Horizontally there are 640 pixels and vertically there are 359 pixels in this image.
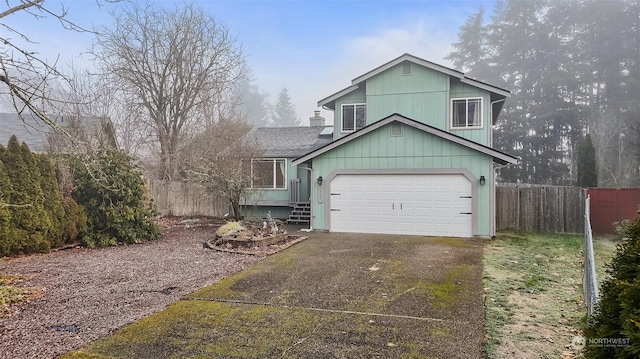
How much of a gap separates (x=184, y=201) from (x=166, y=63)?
22.7ft

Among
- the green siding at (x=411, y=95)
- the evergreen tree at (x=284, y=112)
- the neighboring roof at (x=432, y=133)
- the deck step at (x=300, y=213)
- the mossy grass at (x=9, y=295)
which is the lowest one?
the mossy grass at (x=9, y=295)

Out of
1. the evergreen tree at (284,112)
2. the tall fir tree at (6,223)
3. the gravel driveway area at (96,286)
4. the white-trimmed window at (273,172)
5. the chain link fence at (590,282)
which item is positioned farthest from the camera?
the evergreen tree at (284,112)

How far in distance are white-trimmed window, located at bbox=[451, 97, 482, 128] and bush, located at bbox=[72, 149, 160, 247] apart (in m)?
11.0

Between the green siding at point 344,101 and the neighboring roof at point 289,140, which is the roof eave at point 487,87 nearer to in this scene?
the green siding at point 344,101

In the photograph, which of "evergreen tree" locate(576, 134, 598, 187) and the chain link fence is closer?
the chain link fence

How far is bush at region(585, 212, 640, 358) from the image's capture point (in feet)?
5.83

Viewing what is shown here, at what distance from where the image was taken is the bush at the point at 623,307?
178 centimetres

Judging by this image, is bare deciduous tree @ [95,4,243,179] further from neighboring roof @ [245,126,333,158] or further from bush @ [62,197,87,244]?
bush @ [62,197,87,244]

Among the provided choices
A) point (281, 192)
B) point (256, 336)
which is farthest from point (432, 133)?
point (256, 336)

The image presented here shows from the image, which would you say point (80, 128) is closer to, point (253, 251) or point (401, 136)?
point (253, 251)

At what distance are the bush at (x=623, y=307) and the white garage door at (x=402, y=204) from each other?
28.7 ft

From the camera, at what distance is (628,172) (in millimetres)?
22906

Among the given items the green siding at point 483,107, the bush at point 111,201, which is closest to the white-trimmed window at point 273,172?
the bush at point 111,201

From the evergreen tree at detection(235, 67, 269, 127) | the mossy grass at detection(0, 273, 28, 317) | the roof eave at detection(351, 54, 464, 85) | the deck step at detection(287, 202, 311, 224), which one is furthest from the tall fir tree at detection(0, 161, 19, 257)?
the evergreen tree at detection(235, 67, 269, 127)
